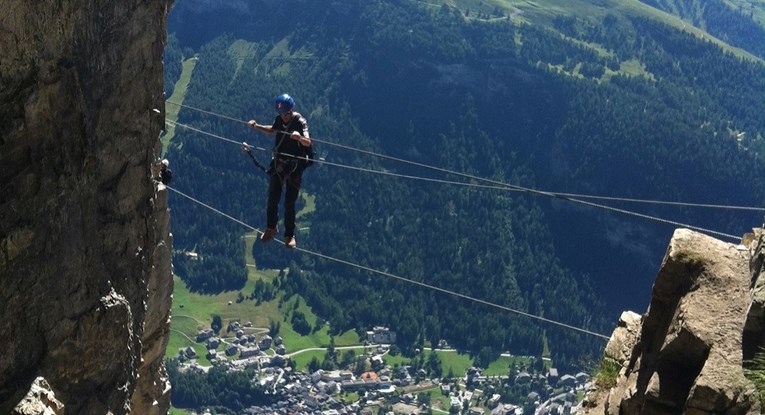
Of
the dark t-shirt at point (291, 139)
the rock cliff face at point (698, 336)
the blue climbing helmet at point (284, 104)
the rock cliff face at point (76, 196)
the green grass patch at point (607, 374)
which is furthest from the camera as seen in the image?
the dark t-shirt at point (291, 139)

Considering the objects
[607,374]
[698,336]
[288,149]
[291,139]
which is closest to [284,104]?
[291,139]

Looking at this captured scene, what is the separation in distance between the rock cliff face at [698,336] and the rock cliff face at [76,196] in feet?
33.7

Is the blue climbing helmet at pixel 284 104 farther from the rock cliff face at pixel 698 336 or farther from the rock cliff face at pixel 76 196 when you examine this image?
the rock cliff face at pixel 698 336

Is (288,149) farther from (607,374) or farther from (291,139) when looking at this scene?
(607,374)

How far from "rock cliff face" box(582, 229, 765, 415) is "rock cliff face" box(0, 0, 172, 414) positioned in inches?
404

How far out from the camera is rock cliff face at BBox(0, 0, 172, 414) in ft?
56.1

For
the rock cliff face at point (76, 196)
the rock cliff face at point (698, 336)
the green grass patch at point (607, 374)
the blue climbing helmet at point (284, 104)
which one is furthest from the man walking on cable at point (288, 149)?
the rock cliff face at point (698, 336)

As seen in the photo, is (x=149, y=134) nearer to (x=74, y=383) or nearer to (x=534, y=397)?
(x=74, y=383)

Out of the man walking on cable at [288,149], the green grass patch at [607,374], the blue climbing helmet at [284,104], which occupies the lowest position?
the green grass patch at [607,374]

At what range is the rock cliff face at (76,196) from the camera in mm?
17094

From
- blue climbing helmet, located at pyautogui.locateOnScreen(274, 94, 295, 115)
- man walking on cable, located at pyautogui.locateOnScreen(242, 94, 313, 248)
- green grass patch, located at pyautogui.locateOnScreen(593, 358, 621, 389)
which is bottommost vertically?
green grass patch, located at pyautogui.locateOnScreen(593, 358, 621, 389)

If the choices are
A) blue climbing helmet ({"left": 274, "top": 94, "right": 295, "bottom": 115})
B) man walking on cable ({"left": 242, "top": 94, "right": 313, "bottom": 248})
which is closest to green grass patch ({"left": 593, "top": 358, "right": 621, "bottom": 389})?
man walking on cable ({"left": 242, "top": 94, "right": 313, "bottom": 248})

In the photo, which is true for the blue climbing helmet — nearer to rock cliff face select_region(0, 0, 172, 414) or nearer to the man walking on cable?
the man walking on cable

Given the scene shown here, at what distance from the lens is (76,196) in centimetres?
Result: 1917
